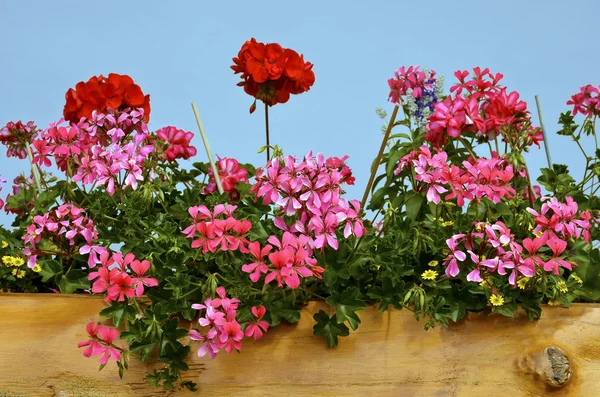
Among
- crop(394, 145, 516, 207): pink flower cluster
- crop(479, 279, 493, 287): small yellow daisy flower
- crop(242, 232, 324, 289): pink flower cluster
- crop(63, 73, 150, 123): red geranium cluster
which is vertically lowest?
crop(479, 279, 493, 287): small yellow daisy flower

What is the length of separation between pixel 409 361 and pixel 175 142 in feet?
3.05

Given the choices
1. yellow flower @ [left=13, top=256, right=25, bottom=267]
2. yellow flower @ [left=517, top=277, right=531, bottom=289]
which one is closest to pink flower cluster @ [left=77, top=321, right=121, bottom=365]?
yellow flower @ [left=13, top=256, right=25, bottom=267]

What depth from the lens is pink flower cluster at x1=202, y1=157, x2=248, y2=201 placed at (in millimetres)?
2090

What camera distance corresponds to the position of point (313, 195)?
1.65 meters

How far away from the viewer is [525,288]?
1807mm

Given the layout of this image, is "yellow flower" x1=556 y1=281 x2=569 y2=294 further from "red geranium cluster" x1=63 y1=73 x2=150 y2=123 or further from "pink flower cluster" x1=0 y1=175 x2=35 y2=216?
"pink flower cluster" x1=0 y1=175 x2=35 y2=216

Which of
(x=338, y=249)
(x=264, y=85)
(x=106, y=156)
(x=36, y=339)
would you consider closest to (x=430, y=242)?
(x=338, y=249)

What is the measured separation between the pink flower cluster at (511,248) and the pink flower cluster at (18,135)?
1.36m

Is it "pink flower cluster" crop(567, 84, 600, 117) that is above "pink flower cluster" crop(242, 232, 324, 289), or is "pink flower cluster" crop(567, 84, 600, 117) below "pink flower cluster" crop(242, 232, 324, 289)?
above

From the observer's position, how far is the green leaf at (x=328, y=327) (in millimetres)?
1759

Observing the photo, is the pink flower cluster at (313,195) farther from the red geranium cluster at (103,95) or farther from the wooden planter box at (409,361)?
the red geranium cluster at (103,95)

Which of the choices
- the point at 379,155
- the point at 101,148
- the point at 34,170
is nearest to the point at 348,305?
the point at 379,155

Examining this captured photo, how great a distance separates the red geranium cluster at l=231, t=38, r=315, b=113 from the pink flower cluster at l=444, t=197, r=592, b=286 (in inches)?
24.5

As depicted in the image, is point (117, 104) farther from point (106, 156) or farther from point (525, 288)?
point (525, 288)
